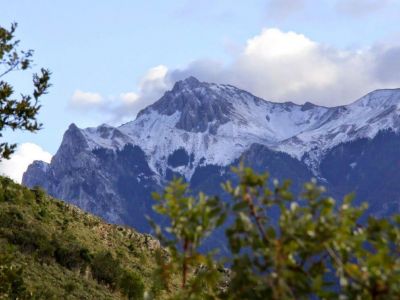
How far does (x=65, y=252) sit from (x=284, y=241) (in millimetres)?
26382

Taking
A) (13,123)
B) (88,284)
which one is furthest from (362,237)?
(88,284)

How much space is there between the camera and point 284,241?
456 centimetres

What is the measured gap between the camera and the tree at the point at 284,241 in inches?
173

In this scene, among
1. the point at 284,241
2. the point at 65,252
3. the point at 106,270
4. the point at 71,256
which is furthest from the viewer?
the point at 106,270

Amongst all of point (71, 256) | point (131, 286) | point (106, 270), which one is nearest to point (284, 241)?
point (131, 286)

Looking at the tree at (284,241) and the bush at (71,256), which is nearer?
the tree at (284,241)

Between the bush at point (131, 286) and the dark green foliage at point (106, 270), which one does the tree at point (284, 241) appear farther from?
the dark green foliage at point (106, 270)

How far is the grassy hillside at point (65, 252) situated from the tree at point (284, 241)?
49.7 ft

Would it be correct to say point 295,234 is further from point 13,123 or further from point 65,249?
point 65,249

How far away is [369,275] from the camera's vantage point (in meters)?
4.35

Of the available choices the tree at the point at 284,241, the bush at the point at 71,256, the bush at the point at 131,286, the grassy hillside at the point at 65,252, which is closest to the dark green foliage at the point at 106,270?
the grassy hillside at the point at 65,252

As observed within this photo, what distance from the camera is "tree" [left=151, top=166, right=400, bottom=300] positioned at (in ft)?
14.4

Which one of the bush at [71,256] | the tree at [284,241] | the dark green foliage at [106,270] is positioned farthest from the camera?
the dark green foliage at [106,270]

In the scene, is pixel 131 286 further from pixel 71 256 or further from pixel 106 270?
pixel 71 256
